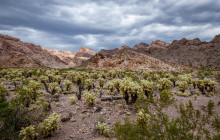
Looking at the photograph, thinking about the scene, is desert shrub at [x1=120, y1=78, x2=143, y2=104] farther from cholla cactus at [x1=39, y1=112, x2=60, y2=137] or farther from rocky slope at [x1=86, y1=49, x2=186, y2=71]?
rocky slope at [x1=86, y1=49, x2=186, y2=71]

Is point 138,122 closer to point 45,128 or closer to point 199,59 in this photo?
Answer: point 45,128

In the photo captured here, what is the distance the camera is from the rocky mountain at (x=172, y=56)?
45.4 metres

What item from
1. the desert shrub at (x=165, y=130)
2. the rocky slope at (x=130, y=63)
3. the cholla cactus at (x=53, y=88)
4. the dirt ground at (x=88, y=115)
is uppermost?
the rocky slope at (x=130, y=63)

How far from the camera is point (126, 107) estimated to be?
28.2 ft

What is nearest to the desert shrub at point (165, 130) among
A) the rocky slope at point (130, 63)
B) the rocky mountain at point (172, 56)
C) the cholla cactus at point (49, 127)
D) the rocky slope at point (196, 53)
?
the cholla cactus at point (49, 127)

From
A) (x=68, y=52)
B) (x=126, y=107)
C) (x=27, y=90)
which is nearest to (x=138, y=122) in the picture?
(x=126, y=107)

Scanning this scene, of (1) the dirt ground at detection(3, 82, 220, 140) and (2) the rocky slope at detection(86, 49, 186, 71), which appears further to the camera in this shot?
(2) the rocky slope at detection(86, 49, 186, 71)

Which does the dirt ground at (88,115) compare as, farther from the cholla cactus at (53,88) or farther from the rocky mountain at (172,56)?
the rocky mountain at (172,56)

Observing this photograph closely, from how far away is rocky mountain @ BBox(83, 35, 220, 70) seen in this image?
45406 millimetres

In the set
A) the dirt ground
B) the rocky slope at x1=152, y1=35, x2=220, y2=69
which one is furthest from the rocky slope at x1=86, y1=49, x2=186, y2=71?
the dirt ground

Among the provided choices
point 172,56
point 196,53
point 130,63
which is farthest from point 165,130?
point 172,56

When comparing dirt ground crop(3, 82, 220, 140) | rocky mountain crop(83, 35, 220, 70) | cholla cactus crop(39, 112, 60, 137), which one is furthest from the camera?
rocky mountain crop(83, 35, 220, 70)

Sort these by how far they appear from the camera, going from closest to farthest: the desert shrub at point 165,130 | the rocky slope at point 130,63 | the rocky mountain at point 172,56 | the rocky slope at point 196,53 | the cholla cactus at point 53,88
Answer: the desert shrub at point 165,130 → the cholla cactus at point 53,88 → the rocky slope at point 130,63 → the rocky mountain at point 172,56 → the rocky slope at point 196,53

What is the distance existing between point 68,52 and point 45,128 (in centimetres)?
16735
